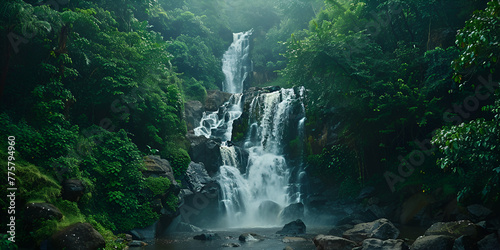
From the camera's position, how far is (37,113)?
11.2m

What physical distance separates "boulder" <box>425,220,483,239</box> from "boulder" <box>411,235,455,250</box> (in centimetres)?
71

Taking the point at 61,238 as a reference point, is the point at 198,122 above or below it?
above

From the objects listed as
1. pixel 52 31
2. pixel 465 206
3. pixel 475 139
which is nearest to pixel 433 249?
pixel 475 139

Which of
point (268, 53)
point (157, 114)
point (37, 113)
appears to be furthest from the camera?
point (268, 53)

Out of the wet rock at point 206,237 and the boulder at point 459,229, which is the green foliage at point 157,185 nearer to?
the wet rock at point 206,237

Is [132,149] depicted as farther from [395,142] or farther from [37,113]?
[395,142]

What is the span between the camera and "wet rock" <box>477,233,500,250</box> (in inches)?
313

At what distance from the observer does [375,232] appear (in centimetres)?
1088

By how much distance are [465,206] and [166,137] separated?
14.4 meters

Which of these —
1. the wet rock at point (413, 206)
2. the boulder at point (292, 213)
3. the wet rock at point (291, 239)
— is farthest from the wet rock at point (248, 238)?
the wet rock at point (413, 206)

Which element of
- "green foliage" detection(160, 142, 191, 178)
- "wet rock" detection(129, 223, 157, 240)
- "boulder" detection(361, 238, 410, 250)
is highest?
"green foliage" detection(160, 142, 191, 178)

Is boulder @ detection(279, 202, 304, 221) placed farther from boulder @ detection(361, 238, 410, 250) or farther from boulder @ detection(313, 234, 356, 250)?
boulder @ detection(361, 238, 410, 250)

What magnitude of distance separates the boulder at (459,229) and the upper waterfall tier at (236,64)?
105 ft

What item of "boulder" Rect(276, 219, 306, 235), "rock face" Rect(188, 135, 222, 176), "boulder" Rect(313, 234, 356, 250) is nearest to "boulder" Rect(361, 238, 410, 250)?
"boulder" Rect(313, 234, 356, 250)
